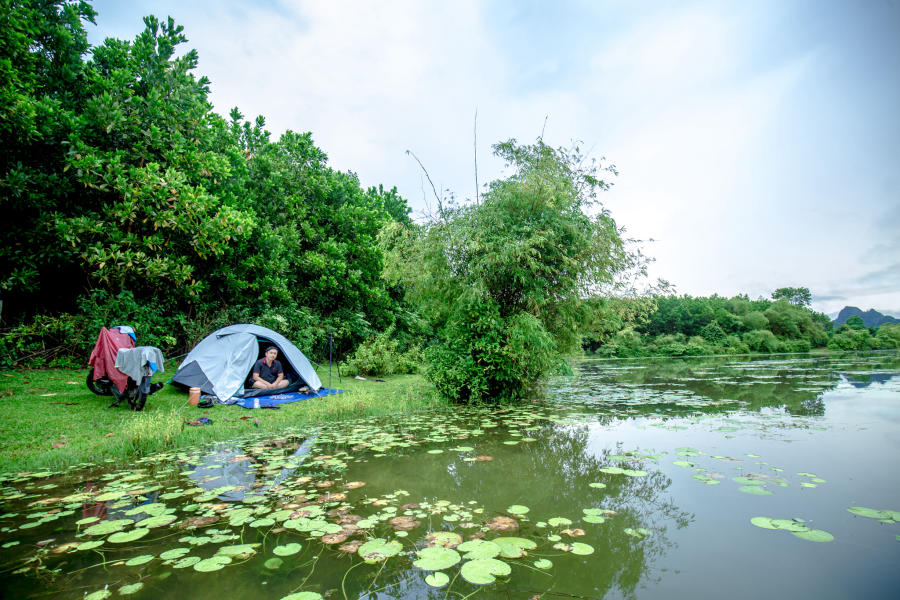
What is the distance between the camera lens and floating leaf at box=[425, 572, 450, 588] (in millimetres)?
1930

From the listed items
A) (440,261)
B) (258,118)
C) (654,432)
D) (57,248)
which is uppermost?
(258,118)

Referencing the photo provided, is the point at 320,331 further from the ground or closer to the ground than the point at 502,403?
further from the ground

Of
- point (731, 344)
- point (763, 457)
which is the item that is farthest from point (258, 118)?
point (731, 344)

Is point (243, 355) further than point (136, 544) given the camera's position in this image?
Yes

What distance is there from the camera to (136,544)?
2.39 m

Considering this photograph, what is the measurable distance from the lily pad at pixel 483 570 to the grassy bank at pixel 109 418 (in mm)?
4301

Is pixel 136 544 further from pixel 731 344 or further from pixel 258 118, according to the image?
pixel 731 344

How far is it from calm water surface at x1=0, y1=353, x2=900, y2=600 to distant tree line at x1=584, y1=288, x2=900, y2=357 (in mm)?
28799

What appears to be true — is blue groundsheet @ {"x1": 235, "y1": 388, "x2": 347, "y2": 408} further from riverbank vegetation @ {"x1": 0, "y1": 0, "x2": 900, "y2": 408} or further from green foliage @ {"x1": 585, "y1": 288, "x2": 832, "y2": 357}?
green foliage @ {"x1": 585, "y1": 288, "x2": 832, "y2": 357}

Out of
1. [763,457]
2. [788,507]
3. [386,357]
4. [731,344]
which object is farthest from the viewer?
[731,344]

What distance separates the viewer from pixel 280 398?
7.91m

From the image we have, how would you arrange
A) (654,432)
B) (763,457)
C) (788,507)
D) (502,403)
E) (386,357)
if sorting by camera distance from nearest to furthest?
(788,507)
(763,457)
(654,432)
(502,403)
(386,357)

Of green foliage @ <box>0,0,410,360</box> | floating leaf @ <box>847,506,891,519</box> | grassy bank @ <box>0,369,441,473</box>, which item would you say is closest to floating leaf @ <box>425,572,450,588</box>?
floating leaf @ <box>847,506,891,519</box>

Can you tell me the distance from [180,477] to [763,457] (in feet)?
18.4
